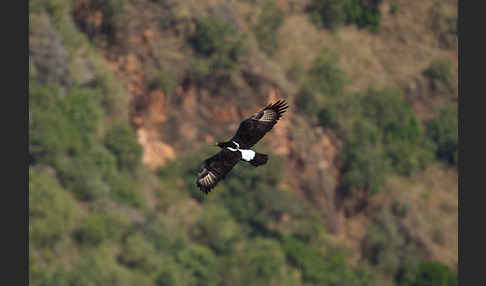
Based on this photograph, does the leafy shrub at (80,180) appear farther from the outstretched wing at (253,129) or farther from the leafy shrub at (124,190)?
the outstretched wing at (253,129)

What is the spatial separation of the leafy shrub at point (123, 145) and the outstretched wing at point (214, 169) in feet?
111

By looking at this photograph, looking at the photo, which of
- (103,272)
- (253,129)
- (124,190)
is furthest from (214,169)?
(124,190)

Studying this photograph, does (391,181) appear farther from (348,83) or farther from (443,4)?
(443,4)

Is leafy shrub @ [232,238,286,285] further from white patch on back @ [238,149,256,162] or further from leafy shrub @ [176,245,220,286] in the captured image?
white patch on back @ [238,149,256,162]

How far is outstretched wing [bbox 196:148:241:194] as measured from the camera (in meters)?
23.2

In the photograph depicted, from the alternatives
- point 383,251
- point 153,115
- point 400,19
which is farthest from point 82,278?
point 400,19

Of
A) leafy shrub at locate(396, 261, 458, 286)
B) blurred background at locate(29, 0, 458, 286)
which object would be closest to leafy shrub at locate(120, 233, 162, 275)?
blurred background at locate(29, 0, 458, 286)

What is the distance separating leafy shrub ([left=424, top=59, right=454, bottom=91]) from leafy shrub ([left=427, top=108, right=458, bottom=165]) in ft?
7.92

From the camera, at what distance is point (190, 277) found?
54656 millimetres

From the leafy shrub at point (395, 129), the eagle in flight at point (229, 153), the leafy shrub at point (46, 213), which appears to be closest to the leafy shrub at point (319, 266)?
the leafy shrub at point (395, 129)

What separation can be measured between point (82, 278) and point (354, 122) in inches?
817

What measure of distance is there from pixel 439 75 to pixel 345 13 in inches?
257

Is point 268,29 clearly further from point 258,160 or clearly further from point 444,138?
point 258,160

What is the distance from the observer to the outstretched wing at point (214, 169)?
23172 millimetres
